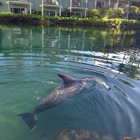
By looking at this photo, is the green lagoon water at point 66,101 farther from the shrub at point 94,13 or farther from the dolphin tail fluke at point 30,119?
the shrub at point 94,13

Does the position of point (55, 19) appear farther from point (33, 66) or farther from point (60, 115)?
point (60, 115)

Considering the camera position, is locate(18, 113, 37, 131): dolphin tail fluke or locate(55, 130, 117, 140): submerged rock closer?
locate(55, 130, 117, 140): submerged rock

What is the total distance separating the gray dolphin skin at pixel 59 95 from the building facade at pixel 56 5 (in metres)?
34.9

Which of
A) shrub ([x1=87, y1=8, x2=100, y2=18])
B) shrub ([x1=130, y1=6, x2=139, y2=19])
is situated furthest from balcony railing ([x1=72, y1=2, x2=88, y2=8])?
shrub ([x1=130, y1=6, x2=139, y2=19])

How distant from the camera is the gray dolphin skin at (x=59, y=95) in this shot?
5.21 metres

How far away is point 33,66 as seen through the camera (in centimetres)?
1008

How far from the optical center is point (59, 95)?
244 inches

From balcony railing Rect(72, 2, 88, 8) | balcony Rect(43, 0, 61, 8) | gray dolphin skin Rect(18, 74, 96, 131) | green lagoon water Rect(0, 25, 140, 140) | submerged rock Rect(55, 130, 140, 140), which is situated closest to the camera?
submerged rock Rect(55, 130, 140, 140)

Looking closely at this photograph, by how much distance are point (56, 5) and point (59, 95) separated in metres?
38.2

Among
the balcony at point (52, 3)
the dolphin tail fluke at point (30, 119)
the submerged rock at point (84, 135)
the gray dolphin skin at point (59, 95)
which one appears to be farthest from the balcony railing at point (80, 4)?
the submerged rock at point (84, 135)

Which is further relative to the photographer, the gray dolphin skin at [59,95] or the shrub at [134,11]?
the shrub at [134,11]

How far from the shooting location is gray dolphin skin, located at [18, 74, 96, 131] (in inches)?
205

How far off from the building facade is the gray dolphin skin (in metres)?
34.9

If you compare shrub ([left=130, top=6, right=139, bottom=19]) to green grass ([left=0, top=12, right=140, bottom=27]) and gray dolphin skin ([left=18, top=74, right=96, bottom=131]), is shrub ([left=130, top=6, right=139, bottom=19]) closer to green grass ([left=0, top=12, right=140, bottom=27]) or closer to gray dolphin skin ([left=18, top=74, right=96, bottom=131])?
green grass ([left=0, top=12, right=140, bottom=27])
